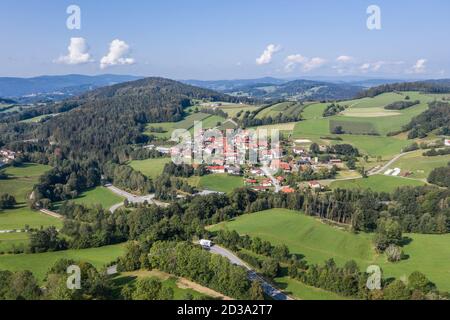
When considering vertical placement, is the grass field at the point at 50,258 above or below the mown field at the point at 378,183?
below

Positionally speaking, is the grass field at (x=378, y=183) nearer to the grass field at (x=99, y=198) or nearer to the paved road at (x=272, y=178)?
the paved road at (x=272, y=178)

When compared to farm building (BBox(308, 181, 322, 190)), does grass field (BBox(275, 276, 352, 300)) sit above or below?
below

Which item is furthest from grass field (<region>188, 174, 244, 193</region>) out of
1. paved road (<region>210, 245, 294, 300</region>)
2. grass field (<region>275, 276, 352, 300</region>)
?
grass field (<region>275, 276, 352, 300</region>)

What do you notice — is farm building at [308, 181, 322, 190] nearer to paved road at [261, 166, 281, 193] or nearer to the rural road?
paved road at [261, 166, 281, 193]

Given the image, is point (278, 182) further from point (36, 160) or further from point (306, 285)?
point (36, 160)

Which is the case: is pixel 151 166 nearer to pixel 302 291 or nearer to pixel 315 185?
pixel 315 185

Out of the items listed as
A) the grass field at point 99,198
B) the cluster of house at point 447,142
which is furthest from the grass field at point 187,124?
the cluster of house at point 447,142
